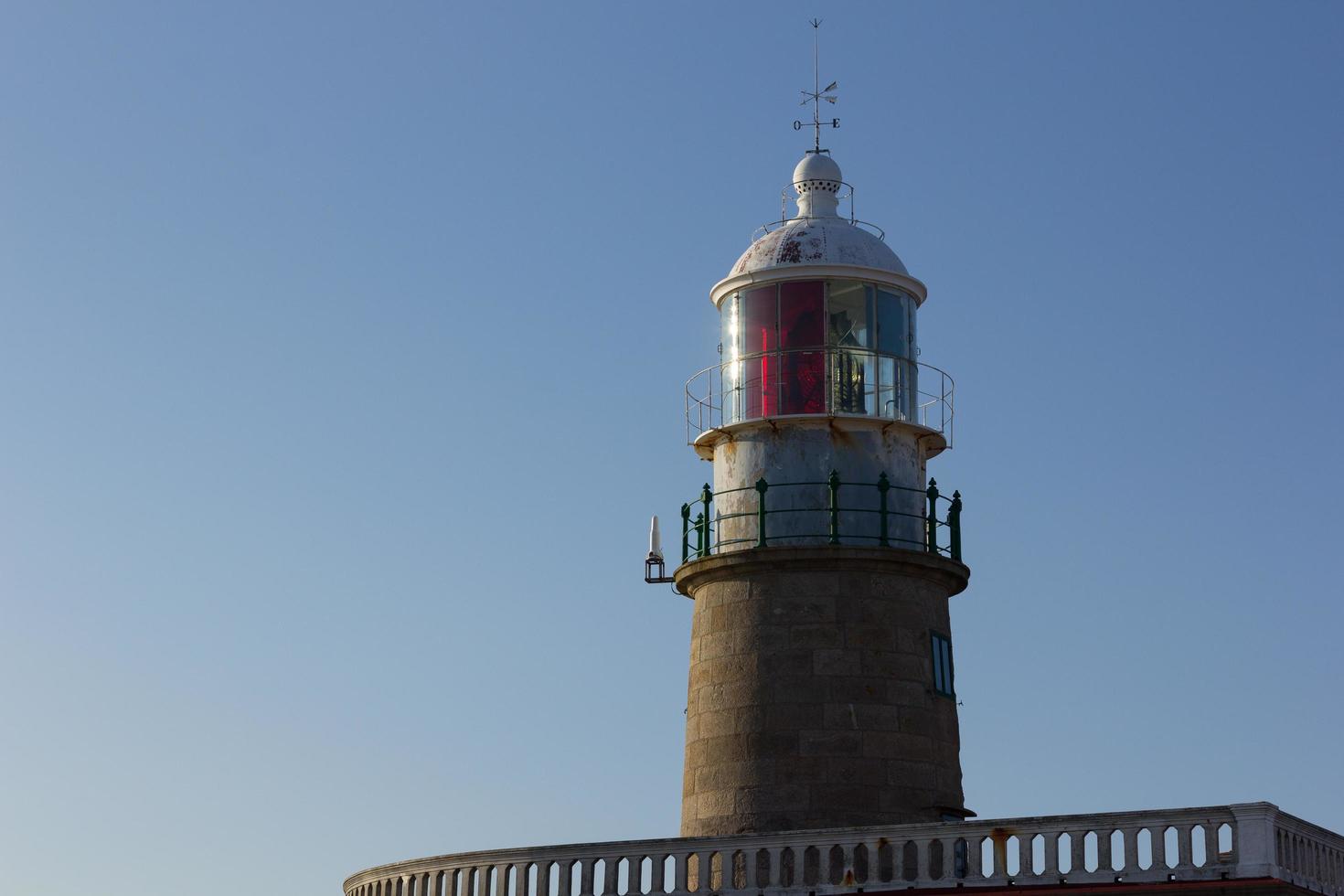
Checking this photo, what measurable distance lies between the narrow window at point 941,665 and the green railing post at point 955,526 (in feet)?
4.03

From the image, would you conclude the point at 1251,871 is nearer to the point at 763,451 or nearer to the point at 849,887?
the point at 849,887

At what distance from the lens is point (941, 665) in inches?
1281

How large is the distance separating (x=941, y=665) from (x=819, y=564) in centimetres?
233

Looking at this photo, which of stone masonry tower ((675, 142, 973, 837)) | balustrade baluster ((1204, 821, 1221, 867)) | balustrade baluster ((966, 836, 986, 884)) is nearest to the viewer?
balustrade baluster ((1204, 821, 1221, 867))

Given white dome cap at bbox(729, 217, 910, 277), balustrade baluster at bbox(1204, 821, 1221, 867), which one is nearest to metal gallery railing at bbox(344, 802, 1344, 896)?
balustrade baluster at bbox(1204, 821, 1221, 867)

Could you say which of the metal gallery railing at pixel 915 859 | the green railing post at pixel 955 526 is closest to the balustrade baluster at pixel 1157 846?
the metal gallery railing at pixel 915 859

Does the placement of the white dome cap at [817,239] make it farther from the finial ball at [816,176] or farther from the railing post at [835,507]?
the railing post at [835,507]

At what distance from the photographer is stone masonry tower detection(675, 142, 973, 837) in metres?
31.2

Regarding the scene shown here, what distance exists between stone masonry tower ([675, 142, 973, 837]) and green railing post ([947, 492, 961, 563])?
29 mm

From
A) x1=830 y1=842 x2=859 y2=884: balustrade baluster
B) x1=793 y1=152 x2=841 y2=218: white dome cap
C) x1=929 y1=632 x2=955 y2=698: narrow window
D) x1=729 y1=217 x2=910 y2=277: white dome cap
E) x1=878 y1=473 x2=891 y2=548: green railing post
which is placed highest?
x1=793 y1=152 x2=841 y2=218: white dome cap

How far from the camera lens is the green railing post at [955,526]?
33062mm

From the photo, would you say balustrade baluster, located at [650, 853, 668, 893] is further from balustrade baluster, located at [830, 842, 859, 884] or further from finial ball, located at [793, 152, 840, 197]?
finial ball, located at [793, 152, 840, 197]

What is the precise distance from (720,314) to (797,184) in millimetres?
2281

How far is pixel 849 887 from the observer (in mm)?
26656
